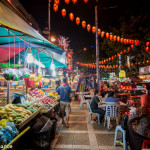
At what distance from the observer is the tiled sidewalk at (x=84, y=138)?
4742mm

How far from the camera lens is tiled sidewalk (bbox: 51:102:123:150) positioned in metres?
4.74

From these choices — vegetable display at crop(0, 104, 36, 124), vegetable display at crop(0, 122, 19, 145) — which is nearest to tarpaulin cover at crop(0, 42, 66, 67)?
vegetable display at crop(0, 104, 36, 124)

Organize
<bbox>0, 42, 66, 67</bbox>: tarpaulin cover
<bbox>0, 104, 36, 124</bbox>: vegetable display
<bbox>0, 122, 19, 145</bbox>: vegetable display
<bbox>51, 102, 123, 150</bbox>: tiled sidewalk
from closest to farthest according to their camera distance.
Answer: <bbox>0, 122, 19, 145</bbox>: vegetable display
<bbox>0, 104, 36, 124</bbox>: vegetable display
<bbox>51, 102, 123, 150</bbox>: tiled sidewalk
<bbox>0, 42, 66, 67</bbox>: tarpaulin cover

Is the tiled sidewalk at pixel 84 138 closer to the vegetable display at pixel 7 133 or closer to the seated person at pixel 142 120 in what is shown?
the seated person at pixel 142 120

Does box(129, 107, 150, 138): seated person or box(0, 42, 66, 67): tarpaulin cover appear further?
box(0, 42, 66, 67): tarpaulin cover

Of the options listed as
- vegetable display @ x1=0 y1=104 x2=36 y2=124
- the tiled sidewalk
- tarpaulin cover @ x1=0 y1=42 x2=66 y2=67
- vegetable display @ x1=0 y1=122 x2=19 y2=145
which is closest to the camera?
vegetable display @ x1=0 y1=122 x2=19 y2=145

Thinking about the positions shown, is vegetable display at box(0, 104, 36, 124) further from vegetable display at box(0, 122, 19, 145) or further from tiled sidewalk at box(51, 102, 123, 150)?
tiled sidewalk at box(51, 102, 123, 150)

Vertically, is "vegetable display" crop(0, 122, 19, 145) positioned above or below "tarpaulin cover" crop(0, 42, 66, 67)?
below

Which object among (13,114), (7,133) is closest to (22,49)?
(13,114)

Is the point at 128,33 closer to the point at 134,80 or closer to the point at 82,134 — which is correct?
the point at 134,80

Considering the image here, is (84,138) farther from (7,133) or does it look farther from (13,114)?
(7,133)

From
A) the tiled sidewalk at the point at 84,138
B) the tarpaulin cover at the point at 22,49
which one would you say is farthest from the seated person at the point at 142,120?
the tarpaulin cover at the point at 22,49

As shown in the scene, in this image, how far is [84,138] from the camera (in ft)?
18.0

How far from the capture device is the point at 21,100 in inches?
195
